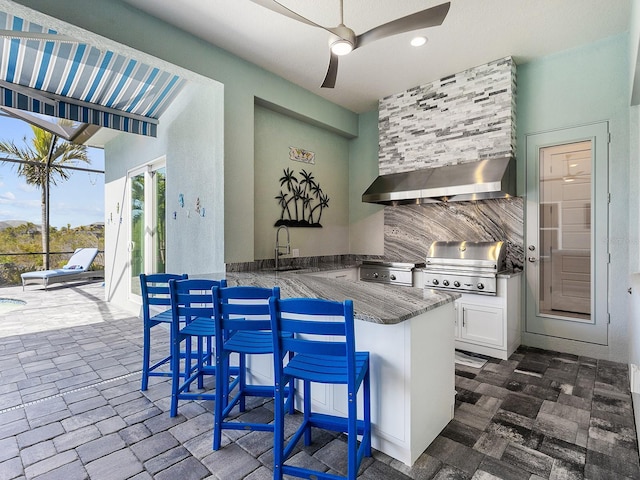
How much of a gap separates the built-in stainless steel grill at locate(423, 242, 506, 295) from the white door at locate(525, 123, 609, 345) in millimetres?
486

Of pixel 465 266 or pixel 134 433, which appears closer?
pixel 134 433

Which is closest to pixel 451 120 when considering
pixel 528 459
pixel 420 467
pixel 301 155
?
pixel 301 155

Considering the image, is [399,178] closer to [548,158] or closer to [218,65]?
[548,158]

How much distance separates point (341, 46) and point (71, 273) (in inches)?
345

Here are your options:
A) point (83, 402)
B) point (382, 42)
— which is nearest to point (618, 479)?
point (83, 402)

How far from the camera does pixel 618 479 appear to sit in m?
1.64

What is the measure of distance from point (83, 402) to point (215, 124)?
9.09ft

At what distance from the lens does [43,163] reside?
8258mm

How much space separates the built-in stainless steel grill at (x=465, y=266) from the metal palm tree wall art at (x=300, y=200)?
5.60 feet

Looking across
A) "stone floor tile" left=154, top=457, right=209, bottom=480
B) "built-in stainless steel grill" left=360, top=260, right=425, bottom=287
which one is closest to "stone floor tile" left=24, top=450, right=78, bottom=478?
"stone floor tile" left=154, top=457, right=209, bottom=480

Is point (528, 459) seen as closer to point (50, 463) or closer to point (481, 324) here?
point (481, 324)

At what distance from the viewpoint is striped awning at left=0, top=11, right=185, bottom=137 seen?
3154 mm

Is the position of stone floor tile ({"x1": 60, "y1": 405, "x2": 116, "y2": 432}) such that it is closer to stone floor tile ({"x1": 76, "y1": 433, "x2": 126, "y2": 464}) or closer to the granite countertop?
stone floor tile ({"x1": 76, "y1": 433, "x2": 126, "y2": 464})

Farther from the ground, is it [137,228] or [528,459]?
[137,228]
